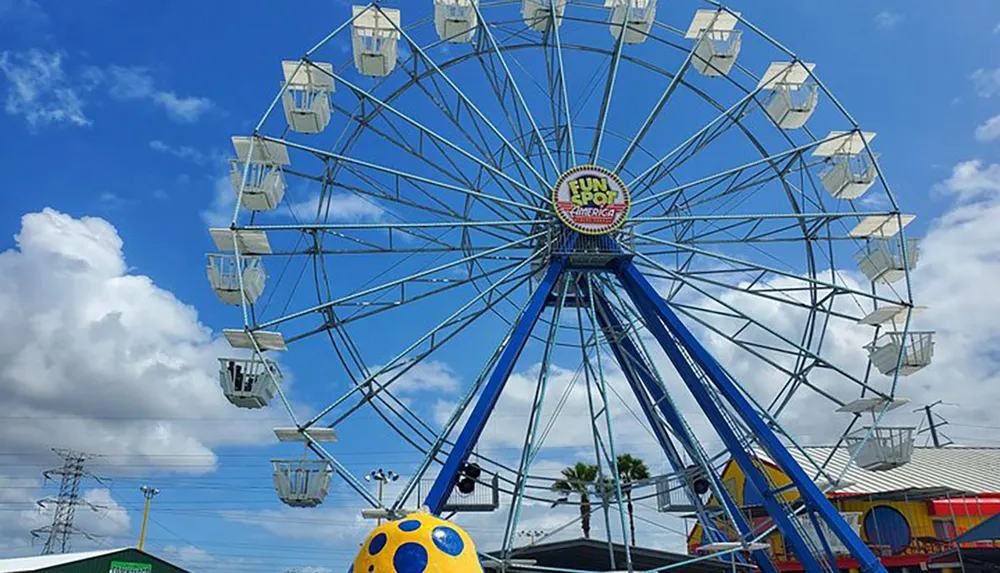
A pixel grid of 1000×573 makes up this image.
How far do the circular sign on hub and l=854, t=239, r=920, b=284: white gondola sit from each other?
5525 millimetres

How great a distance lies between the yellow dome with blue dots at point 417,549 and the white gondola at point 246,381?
646cm

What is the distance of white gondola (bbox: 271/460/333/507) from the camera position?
13.4 meters

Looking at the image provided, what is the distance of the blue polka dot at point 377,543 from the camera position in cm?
795

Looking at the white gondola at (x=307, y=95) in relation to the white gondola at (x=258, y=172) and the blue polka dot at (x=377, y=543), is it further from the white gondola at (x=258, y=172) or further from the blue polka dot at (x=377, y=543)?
the blue polka dot at (x=377, y=543)

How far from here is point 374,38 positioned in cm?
1694

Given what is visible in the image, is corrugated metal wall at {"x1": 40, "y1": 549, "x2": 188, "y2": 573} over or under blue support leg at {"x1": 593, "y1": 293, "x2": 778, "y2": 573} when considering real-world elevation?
under

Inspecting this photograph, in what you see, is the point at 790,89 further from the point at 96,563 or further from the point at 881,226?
the point at 96,563

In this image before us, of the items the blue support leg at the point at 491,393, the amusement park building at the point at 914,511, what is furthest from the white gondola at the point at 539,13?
the amusement park building at the point at 914,511

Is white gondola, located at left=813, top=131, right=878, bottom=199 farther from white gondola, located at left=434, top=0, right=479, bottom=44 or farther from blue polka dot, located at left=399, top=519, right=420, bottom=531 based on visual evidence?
blue polka dot, located at left=399, top=519, right=420, bottom=531

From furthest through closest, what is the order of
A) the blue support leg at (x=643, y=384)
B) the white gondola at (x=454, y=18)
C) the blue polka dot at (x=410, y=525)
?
the white gondola at (x=454, y=18) → the blue support leg at (x=643, y=384) → the blue polka dot at (x=410, y=525)

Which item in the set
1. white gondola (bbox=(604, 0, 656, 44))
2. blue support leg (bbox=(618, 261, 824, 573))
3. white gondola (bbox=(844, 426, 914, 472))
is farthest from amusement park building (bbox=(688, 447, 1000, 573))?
white gondola (bbox=(604, 0, 656, 44))

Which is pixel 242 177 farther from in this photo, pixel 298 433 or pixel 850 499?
pixel 850 499

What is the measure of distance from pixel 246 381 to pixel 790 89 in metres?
13.0

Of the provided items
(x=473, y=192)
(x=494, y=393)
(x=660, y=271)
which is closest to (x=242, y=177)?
(x=473, y=192)
